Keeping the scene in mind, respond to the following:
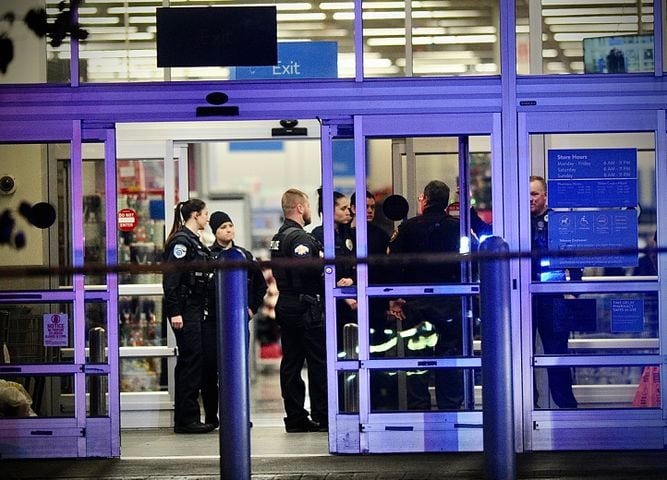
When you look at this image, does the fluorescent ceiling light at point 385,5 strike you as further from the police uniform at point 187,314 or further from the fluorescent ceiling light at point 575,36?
the police uniform at point 187,314

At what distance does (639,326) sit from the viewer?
295 inches

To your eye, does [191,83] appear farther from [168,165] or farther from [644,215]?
[644,215]

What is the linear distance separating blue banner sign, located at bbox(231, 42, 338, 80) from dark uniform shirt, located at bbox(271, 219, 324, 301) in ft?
4.50

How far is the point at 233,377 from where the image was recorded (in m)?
5.38

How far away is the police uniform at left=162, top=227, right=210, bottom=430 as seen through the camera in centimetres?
873

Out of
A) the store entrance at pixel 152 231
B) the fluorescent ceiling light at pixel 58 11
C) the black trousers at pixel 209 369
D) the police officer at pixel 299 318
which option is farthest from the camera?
the store entrance at pixel 152 231

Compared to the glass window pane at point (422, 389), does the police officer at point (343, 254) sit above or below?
above

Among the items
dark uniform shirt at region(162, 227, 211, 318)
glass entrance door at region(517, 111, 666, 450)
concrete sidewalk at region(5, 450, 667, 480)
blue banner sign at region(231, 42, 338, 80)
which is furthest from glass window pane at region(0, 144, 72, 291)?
glass entrance door at region(517, 111, 666, 450)

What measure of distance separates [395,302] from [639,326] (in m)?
1.47

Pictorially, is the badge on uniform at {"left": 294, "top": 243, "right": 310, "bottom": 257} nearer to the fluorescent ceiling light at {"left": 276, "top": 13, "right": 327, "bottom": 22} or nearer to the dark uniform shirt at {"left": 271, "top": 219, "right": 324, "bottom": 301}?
the dark uniform shirt at {"left": 271, "top": 219, "right": 324, "bottom": 301}

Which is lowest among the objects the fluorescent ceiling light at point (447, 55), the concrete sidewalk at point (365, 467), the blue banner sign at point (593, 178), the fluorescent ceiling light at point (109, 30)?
the concrete sidewalk at point (365, 467)

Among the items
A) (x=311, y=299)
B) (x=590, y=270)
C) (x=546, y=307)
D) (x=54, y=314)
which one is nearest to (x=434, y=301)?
(x=546, y=307)

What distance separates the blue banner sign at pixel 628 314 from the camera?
24.5 feet

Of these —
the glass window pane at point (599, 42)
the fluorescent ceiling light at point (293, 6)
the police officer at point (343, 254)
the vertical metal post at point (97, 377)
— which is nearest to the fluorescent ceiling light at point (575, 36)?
the glass window pane at point (599, 42)
